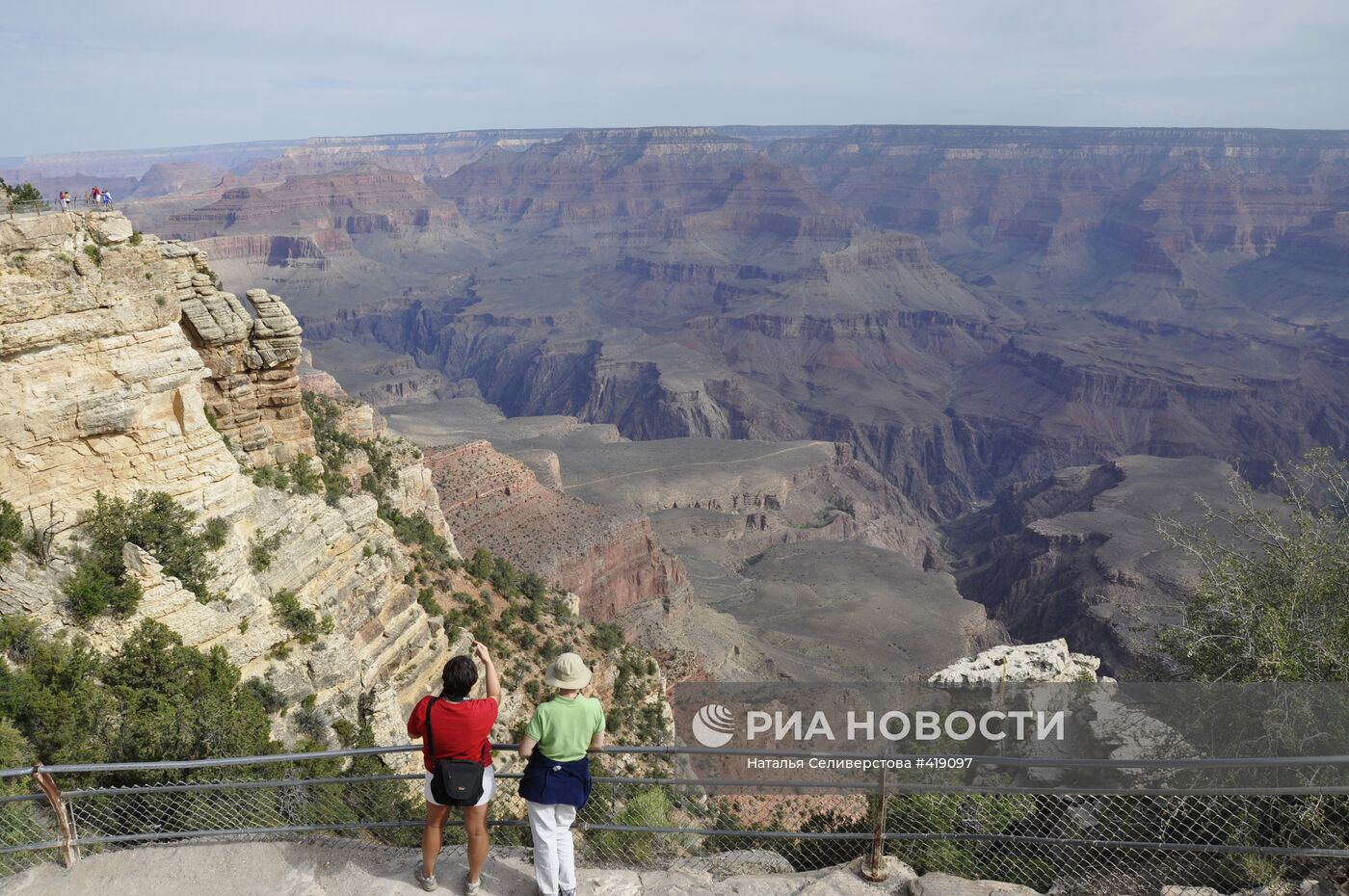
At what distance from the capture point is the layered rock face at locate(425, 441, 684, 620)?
5041cm

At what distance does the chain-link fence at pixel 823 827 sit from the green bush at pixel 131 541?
3259mm

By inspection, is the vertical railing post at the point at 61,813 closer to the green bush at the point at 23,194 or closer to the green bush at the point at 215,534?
the green bush at the point at 215,534

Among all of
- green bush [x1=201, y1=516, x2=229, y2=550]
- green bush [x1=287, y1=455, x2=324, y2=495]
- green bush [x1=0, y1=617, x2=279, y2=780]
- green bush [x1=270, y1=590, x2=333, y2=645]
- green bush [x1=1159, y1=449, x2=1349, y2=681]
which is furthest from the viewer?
green bush [x1=287, y1=455, x2=324, y2=495]

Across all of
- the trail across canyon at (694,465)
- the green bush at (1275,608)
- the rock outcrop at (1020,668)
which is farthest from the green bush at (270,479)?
the trail across canyon at (694,465)

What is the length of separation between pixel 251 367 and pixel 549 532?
34738 millimetres

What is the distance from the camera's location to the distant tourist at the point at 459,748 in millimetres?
8828

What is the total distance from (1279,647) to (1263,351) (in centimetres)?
19300

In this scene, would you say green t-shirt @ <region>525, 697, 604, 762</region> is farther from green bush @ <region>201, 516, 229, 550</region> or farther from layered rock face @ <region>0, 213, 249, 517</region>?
layered rock face @ <region>0, 213, 249, 517</region>

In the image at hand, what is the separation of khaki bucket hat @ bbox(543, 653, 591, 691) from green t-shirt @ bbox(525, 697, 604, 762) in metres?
0.22

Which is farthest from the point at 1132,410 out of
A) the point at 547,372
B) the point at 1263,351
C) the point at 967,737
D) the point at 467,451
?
the point at 967,737

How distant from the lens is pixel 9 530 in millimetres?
13445

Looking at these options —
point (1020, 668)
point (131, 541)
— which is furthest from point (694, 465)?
point (131, 541)

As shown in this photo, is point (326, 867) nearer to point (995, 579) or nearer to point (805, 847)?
point (805, 847)

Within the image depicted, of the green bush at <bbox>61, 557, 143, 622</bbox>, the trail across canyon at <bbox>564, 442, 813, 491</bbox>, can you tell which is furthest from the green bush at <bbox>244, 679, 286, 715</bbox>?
the trail across canyon at <bbox>564, 442, 813, 491</bbox>
